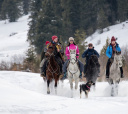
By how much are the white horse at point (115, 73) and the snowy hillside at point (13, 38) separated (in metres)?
29.6

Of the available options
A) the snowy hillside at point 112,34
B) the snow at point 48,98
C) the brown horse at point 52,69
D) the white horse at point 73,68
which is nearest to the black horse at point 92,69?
the white horse at point 73,68

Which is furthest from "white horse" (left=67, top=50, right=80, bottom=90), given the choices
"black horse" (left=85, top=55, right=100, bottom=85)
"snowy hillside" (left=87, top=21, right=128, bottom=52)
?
"snowy hillside" (left=87, top=21, right=128, bottom=52)

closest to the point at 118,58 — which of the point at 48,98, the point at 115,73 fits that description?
the point at 115,73

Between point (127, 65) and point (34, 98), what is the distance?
10.2m

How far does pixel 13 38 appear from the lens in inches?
2195

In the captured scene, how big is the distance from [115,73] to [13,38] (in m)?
47.2

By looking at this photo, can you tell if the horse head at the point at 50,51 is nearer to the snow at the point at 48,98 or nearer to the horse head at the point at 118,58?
the snow at the point at 48,98

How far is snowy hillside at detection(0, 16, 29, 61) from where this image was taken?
144 ft

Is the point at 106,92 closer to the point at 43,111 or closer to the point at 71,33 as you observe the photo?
the point at 43,111

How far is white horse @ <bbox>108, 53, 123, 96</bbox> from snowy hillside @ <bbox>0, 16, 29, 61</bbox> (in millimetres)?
29601

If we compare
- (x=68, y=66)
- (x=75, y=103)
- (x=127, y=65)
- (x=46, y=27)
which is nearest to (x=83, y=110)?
(x=75, y=103)

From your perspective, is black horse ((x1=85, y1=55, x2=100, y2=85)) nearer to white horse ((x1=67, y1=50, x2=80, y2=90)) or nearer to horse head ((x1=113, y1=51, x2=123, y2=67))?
white horse ((x1=67, y1=50, x2=80, y2=90))

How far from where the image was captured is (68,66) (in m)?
10.7

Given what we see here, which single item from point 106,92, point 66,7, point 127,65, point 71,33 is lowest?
point 106,92
